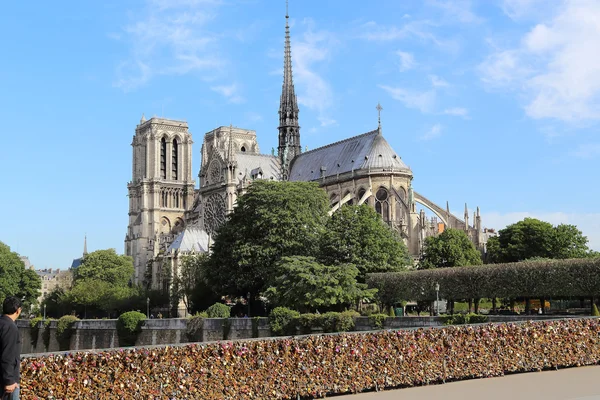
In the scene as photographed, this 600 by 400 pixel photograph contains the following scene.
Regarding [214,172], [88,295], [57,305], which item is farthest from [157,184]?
[88,295]

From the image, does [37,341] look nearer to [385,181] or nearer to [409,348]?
[385,181]

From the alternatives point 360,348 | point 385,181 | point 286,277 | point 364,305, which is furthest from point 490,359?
point 385,181

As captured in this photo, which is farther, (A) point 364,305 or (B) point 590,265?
(A) point 364,305

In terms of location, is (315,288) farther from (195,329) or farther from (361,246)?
(361,246)

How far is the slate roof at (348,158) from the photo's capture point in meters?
80.5

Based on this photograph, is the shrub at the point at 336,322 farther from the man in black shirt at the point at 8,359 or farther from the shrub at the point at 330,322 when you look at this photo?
the man in black shirt at the point at 8,359

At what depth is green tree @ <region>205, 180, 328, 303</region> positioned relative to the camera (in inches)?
2122

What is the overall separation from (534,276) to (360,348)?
25.6m

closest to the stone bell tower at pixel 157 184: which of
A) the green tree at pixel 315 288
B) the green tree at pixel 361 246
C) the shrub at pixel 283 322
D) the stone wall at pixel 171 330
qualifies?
the stone wall at pixel 171 330

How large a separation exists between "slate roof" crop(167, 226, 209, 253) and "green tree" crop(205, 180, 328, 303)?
69.1 feet

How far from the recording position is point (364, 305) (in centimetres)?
5162

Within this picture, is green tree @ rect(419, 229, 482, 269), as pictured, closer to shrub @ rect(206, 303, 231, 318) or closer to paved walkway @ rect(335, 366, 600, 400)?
shrub @ rect(206, 303, 231, 318)

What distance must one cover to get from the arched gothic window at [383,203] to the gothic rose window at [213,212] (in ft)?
70.9

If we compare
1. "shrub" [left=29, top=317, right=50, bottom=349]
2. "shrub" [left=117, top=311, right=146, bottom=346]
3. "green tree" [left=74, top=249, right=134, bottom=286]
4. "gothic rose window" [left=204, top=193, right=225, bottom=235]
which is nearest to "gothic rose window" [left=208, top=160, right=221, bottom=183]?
"gothic rose window" [left=204, top=193, right=225, bottom=235]
